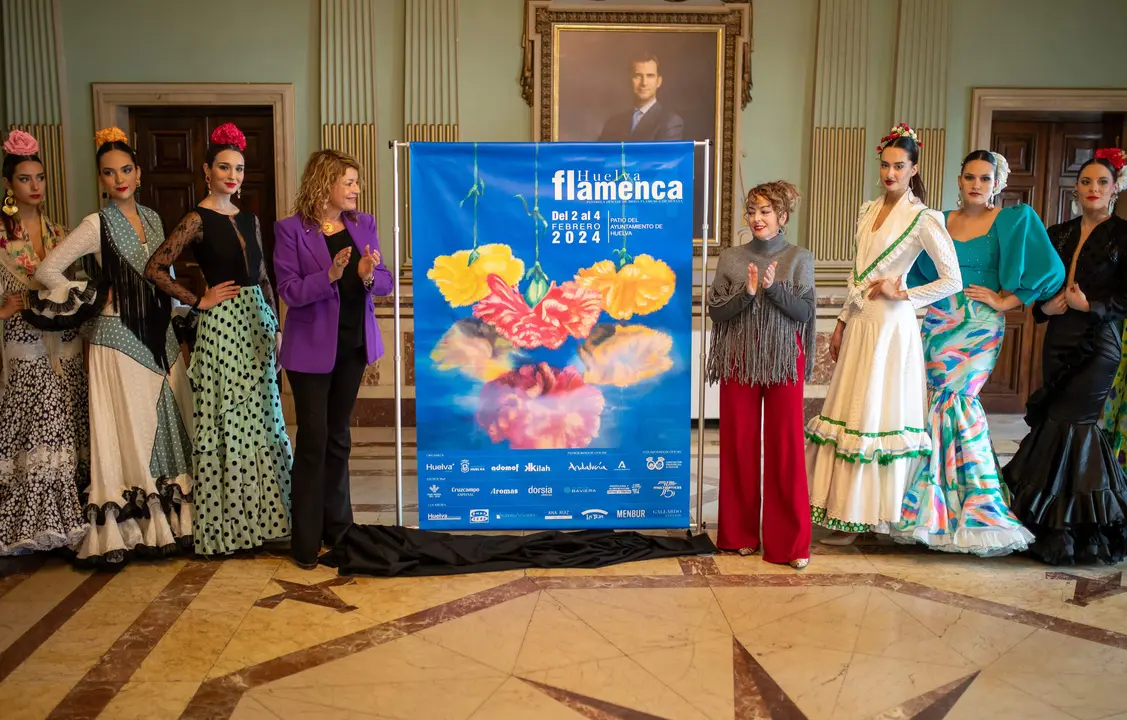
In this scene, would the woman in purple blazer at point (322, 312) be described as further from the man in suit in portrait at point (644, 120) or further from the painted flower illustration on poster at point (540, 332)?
the man in suit in portrait at point (644, 120)

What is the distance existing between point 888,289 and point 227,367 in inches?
102

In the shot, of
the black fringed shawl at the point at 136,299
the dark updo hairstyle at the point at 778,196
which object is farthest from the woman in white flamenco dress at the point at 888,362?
the black fringed shawl at the point at 136,299

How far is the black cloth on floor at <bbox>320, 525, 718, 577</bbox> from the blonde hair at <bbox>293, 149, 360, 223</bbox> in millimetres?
1285

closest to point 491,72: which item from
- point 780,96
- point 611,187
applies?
point 780,96

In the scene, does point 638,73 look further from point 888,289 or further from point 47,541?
point 47,541

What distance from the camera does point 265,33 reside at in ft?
20.4

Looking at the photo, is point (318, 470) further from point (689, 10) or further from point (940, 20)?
point (940, 20)

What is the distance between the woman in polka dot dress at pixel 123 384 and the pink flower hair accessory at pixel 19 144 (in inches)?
11.0

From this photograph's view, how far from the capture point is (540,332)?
3.91 metres

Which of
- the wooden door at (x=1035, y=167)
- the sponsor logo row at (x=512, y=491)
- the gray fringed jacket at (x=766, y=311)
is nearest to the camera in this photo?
the gray fringed jacket at (x=766, y=311)

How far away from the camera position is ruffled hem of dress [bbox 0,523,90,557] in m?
3.56

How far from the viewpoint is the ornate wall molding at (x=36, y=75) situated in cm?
610

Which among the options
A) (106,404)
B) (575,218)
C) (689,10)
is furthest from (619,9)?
(106,404)

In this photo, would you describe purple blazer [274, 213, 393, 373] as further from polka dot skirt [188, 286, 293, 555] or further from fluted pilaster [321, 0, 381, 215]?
fluted pilaster [321, 0, 381, 215]
